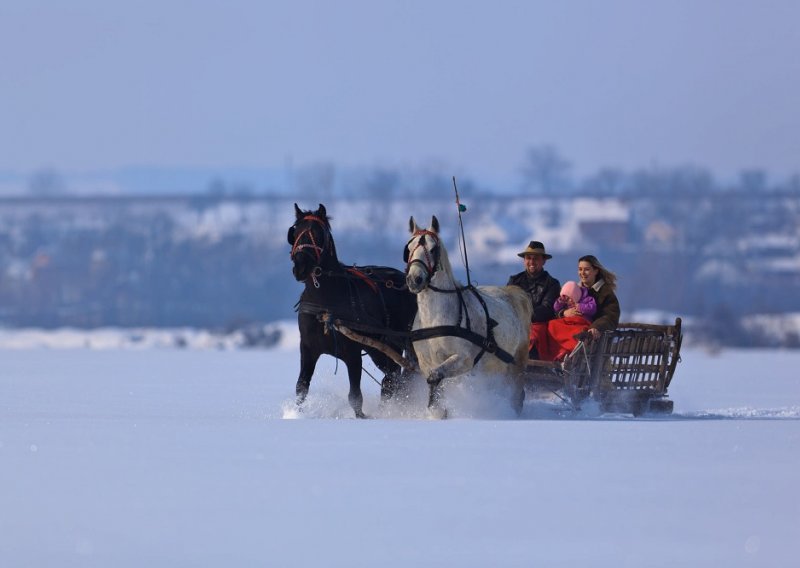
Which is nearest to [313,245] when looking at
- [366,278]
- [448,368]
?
[366,278]

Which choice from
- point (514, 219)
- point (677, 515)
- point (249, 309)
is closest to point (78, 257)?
point (249, 309)

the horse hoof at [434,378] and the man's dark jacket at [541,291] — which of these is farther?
the man's dark jacket at [541,291]

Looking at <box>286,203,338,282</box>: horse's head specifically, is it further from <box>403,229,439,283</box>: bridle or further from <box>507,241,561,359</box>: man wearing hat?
<box>507,241,561,359</box>: man wearing hat

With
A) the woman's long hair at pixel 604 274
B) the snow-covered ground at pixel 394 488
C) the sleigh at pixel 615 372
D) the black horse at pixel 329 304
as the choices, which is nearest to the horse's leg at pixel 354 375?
the black horse at pixel 329 304

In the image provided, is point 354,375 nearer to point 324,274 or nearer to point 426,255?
point 324,274

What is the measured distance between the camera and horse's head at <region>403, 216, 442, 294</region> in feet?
44.4

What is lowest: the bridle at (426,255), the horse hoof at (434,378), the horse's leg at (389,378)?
the horse's leg at (389,378)

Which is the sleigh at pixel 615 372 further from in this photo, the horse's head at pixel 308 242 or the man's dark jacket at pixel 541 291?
the horse's head at pixel 308 242

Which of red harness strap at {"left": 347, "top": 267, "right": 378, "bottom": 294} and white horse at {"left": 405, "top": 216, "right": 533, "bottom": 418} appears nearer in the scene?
white horse at {"left": 405, "top": 216, "right": 533, "bottom": 418}

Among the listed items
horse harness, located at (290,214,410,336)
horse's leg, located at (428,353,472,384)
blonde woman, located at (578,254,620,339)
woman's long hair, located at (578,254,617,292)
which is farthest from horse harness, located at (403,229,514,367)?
woman's long hair, located at (578,254,617,292)

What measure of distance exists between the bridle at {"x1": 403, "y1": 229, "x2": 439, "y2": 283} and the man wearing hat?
5.43ft

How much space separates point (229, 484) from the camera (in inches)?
405

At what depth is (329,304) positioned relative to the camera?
14164 mm

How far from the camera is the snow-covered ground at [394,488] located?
27.9 ft
